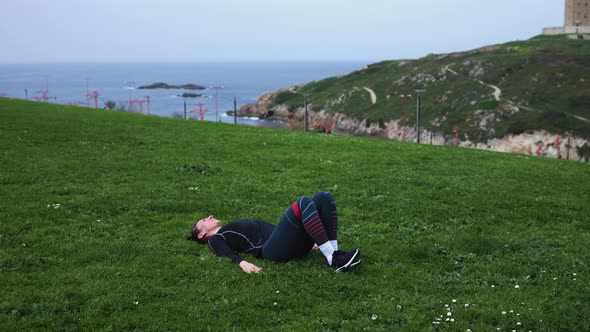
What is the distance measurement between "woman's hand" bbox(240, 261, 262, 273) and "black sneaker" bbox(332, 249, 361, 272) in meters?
1.32

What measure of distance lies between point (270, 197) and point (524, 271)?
22.5 feet

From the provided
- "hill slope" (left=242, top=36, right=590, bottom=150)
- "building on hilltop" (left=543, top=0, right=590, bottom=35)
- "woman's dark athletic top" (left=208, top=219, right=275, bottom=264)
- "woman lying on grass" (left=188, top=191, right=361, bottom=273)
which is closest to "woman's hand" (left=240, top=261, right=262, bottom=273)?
"woman lying on grass" (left=188, top=191, right=361, bottom=273)

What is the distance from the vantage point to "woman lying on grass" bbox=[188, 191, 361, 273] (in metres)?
8.96

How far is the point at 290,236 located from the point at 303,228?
28 cm

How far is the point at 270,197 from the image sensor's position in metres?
14.1

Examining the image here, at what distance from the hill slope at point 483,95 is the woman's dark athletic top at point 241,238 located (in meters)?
97.5

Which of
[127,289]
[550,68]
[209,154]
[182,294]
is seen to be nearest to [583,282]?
[182,294]

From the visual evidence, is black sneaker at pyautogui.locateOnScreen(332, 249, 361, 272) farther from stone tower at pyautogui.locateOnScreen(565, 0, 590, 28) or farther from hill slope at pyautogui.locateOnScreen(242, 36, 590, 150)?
stone tower at pyautogui.locateOnScreen(565, 0, 590, 28)

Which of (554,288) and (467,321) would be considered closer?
(467,321)

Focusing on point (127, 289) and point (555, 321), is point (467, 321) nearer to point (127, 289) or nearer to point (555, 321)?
point (555, 321)

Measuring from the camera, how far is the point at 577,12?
165 metres

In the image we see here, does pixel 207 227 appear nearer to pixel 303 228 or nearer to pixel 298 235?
pixel 298 235

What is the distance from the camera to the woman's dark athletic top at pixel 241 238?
31.6 ft

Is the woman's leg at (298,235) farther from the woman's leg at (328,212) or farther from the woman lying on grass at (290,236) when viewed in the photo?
the woman's leg at (328,212)
